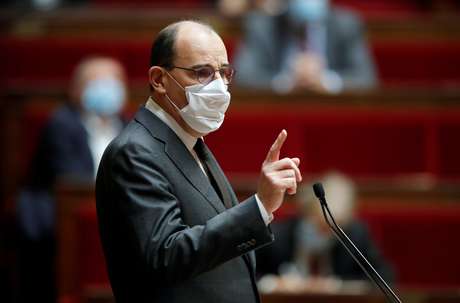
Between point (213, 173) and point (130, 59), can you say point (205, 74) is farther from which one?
point (130, 59)

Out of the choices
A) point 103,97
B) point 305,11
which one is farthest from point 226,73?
point 305,11

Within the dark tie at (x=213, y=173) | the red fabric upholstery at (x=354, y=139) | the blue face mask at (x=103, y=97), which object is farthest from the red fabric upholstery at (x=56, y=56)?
the dark tie at (x=213, y=173)

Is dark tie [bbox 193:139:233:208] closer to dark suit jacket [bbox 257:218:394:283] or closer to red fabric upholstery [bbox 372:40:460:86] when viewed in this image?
dark suit jacket [bbox 257:218:394:283]

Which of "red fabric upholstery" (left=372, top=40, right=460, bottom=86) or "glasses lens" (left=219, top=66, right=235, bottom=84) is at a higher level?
"glasses lens" (left=219, top=66, right=235, bottom=84)

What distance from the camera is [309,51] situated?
2.88 meters

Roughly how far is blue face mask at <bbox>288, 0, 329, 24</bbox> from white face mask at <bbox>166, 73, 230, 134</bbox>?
1.78 m

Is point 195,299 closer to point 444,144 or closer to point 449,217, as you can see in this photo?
point 449,217

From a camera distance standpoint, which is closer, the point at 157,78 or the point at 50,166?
the point at 157,78

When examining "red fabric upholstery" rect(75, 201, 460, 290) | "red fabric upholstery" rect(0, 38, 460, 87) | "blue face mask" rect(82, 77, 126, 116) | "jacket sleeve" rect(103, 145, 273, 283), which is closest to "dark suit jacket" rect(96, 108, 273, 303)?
"jacket sleeve" rect(103, 145, 273, 283)

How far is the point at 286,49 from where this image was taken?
2922mm

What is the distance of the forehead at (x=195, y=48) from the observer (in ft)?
3.69

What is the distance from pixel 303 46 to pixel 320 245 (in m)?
0.78

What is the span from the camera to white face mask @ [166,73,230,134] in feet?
3.65

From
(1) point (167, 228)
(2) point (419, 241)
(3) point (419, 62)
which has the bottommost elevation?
(2) point (419, 241)
